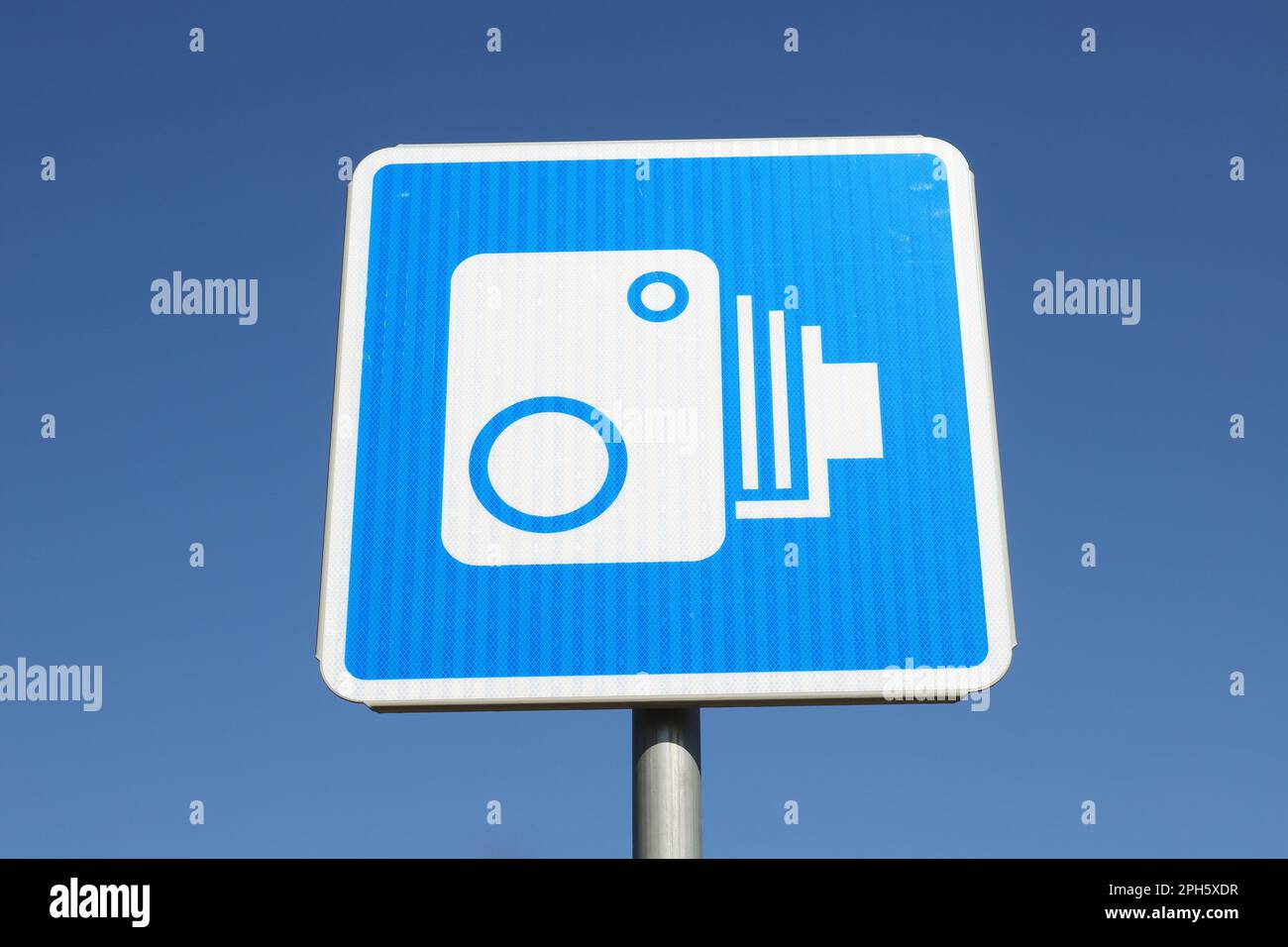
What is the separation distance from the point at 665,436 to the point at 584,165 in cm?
57

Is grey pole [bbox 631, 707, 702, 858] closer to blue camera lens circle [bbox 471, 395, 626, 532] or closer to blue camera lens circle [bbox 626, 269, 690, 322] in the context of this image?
blue camera lens circle [bbox 471, 395, 626, 532]

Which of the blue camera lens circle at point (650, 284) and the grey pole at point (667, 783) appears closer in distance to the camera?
the grey pole at point (667, 783)

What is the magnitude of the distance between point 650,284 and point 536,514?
1.46 feet

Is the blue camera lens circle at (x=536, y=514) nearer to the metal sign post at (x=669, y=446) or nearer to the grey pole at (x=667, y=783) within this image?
the metal sign post at (x=669, y=446)

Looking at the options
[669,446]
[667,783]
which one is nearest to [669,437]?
[669,446]

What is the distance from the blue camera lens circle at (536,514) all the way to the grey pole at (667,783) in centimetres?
31

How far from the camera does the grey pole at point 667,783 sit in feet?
5.36

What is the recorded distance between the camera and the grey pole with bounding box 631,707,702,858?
1634 mm

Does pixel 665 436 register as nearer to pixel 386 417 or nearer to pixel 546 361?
pixel 546 361

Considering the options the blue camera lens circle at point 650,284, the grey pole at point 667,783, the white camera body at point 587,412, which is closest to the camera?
the grey pole at point 667,783

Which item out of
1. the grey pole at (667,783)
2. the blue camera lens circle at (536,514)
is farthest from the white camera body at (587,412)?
the grey pole at (667,783)

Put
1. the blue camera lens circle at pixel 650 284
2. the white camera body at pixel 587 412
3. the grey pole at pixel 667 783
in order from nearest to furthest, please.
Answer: the grey pole at pixel 667 783 → the white camera body at pixel 587 412 → the blue camera lens circle at pixel 650 284

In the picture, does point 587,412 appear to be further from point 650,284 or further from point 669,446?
point 650,284
